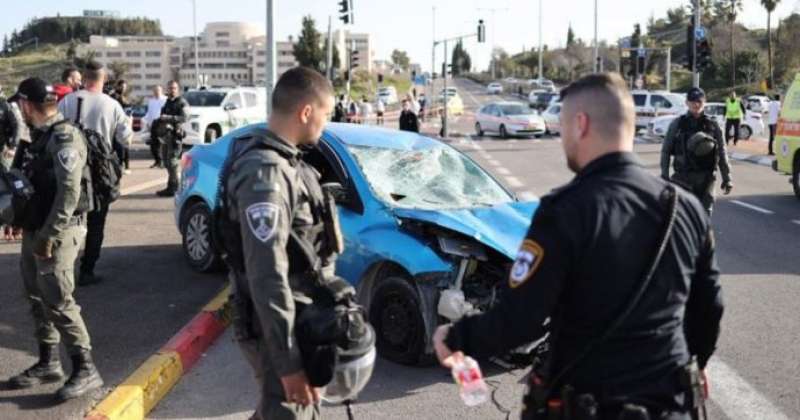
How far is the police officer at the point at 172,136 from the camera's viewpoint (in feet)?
41.6

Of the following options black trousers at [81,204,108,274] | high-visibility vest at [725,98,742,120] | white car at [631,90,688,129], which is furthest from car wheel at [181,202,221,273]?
white car at [631,90,688,129]

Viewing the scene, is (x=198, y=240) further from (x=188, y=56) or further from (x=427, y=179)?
(x=188, y=56)

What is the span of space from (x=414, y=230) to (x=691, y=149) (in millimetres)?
4087

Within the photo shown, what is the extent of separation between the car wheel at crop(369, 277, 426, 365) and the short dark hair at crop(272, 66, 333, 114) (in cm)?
252

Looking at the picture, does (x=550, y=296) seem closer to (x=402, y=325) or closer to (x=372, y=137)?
(x=402, y=325)

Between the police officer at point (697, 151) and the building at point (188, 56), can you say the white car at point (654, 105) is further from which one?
the building at point (188, 56)

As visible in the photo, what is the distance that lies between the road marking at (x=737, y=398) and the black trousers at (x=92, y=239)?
16.6ft

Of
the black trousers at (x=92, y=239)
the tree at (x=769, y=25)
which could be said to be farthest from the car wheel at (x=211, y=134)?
the tree at (x=769, y=25)

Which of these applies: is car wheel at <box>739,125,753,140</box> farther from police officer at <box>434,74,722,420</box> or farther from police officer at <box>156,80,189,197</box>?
police officer at <box>434,74,722,420</box>

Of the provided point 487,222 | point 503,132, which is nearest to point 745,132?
point 503,132

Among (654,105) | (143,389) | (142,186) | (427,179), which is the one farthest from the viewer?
(654,105)

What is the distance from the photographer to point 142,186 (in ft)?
46.7

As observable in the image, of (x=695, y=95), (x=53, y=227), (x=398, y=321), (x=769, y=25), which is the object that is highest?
(x=769, y=25)

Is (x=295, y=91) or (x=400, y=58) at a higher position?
(x=400, y=58)
